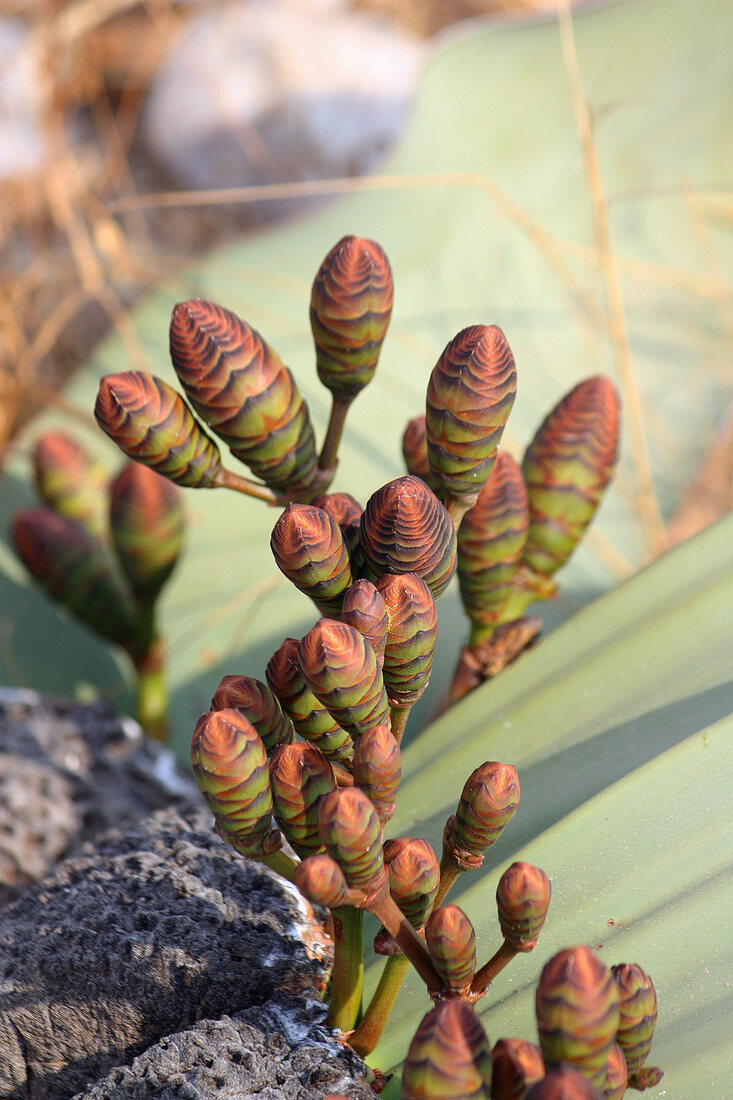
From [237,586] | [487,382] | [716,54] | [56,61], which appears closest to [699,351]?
[716,54]

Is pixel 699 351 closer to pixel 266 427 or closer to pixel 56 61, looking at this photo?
pixel 266 427

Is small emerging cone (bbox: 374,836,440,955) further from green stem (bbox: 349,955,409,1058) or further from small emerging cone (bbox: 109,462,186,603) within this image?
Answer: small emerging cone (bbox: 109,462,186,603)

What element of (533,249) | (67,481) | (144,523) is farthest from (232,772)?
(533,249)

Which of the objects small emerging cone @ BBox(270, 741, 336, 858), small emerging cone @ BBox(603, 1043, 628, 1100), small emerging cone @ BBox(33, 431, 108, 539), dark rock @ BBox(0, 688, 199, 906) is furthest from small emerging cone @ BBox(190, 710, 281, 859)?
small emerging cone @ BBox(33, 431, 108, 539)

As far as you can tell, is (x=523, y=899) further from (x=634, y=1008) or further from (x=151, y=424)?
(x=151, y=424)

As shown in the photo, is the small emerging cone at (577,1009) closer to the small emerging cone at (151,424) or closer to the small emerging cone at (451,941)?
the small emerging cone at (451,941)

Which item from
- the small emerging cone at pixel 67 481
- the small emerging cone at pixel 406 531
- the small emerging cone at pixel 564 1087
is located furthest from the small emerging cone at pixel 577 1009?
the small emerging cone at pixel 67 481
